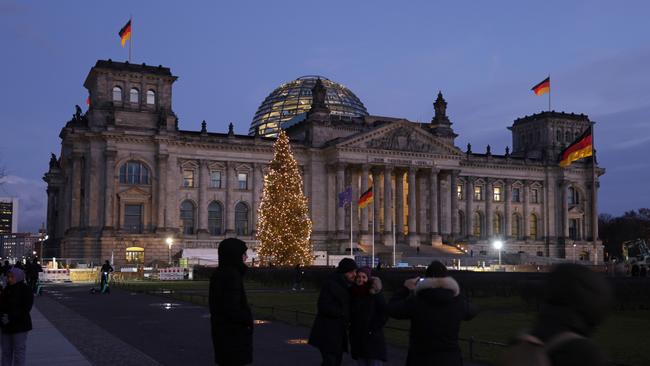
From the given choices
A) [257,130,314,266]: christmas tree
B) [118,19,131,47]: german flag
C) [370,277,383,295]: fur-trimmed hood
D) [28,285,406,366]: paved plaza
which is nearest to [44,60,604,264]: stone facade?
[118,19,131,47]: german flag

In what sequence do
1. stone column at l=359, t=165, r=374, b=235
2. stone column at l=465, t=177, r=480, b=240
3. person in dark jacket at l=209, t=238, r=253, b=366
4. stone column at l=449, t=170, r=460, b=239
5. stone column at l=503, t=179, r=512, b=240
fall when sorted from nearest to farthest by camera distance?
1. person in dark jacket at l=209, t=238, r=253, b=366
2. stone column at l=359, t=165, r=374, b=235
3. stone column at l=449, t=170, r=460, b=239
4. stone column at l=465, t=177, r=480, b=240
5. stone column at l=503, t=179, r=512, b=240

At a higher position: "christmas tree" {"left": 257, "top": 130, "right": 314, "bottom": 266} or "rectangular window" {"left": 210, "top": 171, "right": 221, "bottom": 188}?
"rectangular window" {"left": 210, "top": 171, "right": 221, "bottom": 188}

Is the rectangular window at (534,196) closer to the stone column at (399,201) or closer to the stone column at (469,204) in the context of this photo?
the stone column at (469,204)

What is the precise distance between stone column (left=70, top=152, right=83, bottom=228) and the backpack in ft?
282

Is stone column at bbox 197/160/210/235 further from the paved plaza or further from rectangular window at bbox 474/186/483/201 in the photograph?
the paved plaza

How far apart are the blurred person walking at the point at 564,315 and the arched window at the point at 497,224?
349ft

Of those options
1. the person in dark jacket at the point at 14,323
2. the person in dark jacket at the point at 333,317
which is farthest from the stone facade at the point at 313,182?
the person in dark jacket at the point at 333,317

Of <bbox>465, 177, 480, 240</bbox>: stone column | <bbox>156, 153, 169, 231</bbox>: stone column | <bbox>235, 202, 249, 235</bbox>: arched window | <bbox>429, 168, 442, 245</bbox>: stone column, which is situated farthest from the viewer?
<bbox>465, 177, 480, 240</bbox>: stone column

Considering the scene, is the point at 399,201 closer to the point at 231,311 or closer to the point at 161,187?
the point at 161,187

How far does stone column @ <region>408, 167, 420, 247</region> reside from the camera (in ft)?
316

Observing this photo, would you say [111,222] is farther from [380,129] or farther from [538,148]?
[538,148]

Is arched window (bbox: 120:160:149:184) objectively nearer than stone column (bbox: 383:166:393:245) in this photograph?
Yes

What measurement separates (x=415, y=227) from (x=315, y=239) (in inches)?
542

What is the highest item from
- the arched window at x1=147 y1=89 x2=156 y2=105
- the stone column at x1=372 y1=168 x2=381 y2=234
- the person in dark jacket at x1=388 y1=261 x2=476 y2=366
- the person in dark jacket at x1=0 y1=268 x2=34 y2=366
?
the arched window at x1=147 y1=89 x2=156 y2=105
